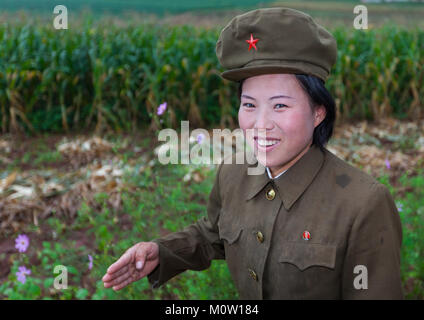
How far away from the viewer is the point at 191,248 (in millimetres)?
1600

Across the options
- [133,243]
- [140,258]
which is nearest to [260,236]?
[140,258]

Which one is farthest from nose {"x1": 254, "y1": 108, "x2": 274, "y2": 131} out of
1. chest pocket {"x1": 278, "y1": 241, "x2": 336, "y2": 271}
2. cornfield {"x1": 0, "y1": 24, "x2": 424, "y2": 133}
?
cornfield {"x1": 0, "y1": 24, "x2": 424, "y2": 133}

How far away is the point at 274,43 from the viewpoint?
1.24m

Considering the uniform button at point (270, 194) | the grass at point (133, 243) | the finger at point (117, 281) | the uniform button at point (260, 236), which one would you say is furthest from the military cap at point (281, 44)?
the grass at point (133, 243)

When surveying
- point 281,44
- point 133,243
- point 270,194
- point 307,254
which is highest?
point 281,44

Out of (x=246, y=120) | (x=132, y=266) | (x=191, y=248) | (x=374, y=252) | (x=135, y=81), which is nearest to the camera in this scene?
(x=374, y=252)

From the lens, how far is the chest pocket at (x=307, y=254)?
1244 mm

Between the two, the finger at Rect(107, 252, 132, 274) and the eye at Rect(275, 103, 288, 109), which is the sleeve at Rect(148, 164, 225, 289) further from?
the eye at Rect(275, 103, 288, 109)

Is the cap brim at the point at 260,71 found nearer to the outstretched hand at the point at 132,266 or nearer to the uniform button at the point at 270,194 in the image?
the uniform button at the point at 270,194

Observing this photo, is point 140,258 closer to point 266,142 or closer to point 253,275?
point 253,275

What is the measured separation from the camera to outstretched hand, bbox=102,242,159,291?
4.51 feet

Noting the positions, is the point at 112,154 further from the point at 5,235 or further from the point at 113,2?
the point at 113,2

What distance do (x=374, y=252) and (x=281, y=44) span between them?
60 centimetres
